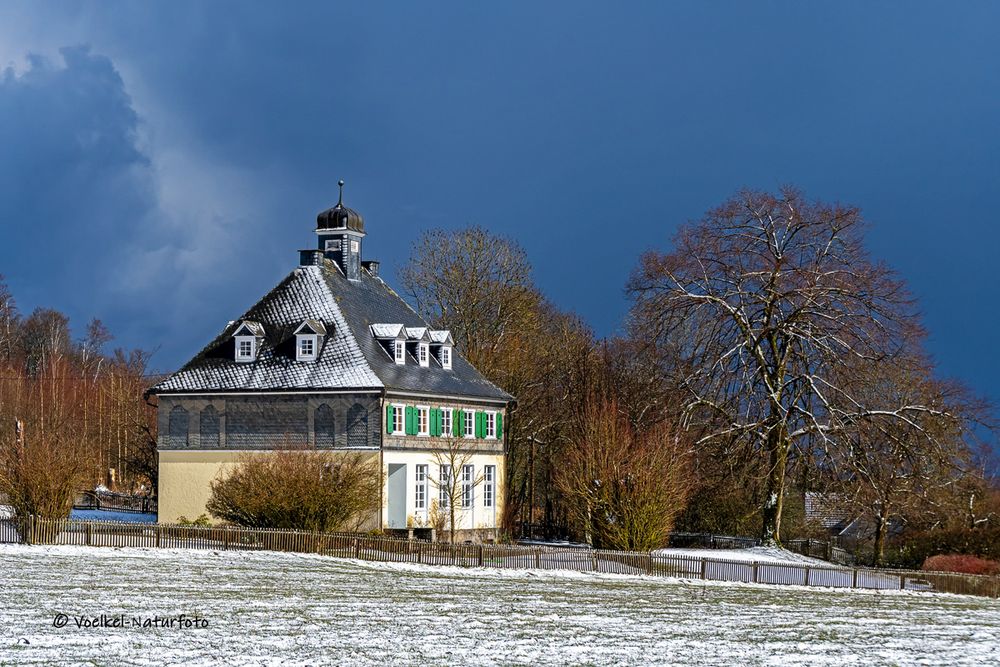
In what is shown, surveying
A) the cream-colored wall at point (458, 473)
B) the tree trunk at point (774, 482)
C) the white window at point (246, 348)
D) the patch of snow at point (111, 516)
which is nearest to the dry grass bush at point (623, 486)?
the tree trunk at point (774, 482)

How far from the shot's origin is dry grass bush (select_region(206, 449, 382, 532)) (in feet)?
147

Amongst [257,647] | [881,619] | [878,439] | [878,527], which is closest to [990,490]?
[878,527]

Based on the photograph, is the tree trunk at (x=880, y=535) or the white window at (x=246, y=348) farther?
the tree trunk at (x=880, y=535)

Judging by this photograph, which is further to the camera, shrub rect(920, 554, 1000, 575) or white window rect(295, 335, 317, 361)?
white window rect(295, 335, 317, 361)

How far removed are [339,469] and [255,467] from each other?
3010 millimetres

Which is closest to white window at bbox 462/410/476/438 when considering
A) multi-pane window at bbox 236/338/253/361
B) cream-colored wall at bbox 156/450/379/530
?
multi-pane window at bbox 236/338/253/361

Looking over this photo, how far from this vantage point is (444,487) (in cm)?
5347

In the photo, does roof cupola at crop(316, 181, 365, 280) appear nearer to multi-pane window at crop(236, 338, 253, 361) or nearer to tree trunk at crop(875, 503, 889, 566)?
multi-pane window at crop(236, 338, 253, 361)

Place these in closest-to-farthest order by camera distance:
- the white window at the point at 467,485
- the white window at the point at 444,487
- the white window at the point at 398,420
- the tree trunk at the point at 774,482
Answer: the tree trunk at the point at 774,482, the white window at the point at 398,420, the white window at the point at 444,487, the white window at the point at 467,485

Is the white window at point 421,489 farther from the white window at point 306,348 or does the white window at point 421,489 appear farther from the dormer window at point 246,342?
the dormer window at point 246,342

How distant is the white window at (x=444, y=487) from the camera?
176 ft

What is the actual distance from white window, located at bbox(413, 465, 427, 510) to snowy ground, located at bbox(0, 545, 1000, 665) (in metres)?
14.0

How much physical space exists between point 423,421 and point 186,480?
9.50 meters

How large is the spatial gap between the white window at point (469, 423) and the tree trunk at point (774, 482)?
40.0ft
